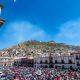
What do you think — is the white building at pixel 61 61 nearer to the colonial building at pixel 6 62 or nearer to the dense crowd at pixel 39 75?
the colonial building at pixel 6 62

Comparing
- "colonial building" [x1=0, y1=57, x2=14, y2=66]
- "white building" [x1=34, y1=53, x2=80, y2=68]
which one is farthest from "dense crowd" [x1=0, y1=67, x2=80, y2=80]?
"colonial building" [x1=0, y1=57, x2=14, y2=66]

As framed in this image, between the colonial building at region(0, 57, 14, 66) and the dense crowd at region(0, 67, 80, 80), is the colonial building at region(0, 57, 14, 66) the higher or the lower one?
the higher one

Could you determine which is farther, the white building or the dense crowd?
Answer: the white building

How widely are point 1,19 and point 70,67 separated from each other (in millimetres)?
72398

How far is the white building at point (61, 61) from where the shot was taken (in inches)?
2943

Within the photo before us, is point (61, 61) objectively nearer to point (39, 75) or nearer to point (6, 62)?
point (39, 75)

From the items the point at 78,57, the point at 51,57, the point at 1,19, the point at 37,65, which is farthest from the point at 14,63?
the point at 1,19

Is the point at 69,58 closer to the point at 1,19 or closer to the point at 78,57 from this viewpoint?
the point at 78,57

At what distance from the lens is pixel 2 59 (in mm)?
124812

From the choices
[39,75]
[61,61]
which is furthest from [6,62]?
[39,75]

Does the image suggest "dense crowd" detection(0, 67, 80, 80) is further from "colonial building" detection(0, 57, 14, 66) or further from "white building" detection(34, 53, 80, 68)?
"colonial building" detection(0, 57, 14, 66)

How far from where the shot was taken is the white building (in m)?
74.8

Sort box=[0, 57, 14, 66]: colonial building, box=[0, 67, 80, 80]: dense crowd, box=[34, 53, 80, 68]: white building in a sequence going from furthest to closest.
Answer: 1. box=[0, 57, 14, 66]: colonial building
2. box=[34, 53, 80, 68]: white building
3. box=[0, 67, 80, 80]: dense crowd

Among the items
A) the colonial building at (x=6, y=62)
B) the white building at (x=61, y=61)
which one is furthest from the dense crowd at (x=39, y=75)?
the colonial building at (x=6, y=62)
